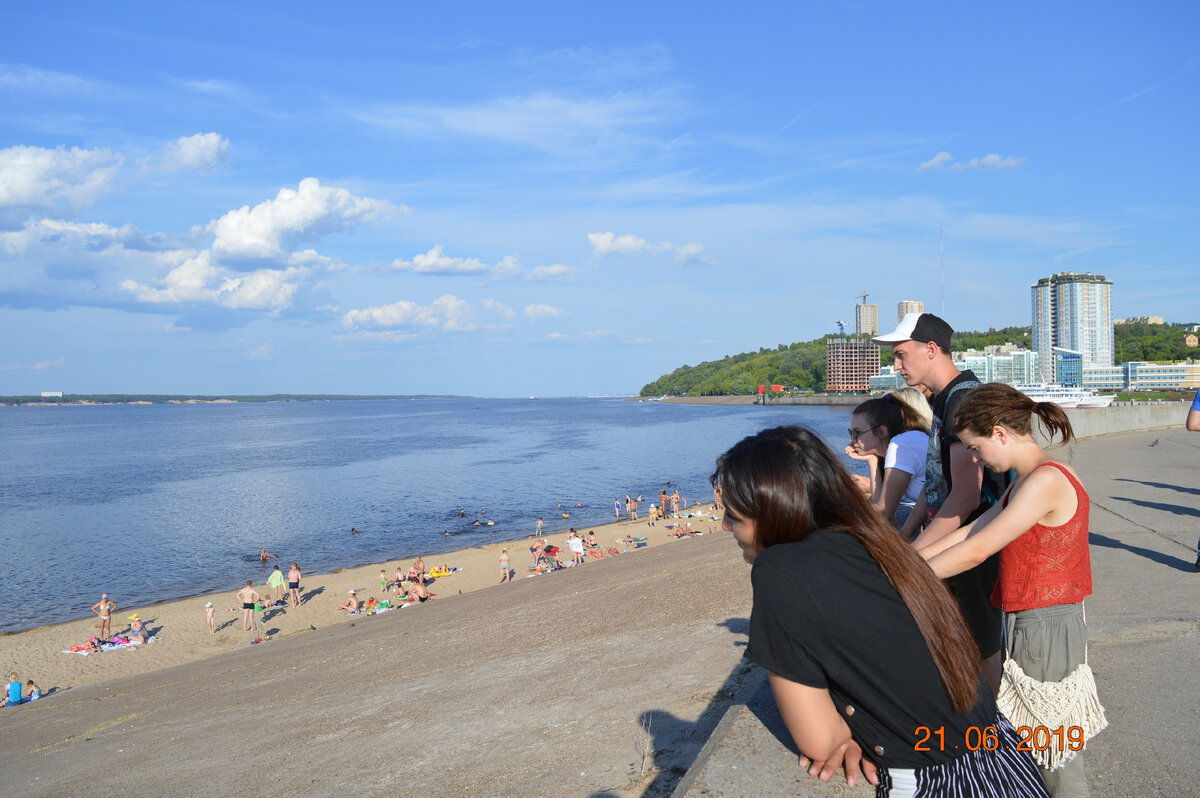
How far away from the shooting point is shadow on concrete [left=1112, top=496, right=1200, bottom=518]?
9.73 meters

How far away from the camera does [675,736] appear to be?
13.9ft

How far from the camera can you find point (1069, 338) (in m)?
119

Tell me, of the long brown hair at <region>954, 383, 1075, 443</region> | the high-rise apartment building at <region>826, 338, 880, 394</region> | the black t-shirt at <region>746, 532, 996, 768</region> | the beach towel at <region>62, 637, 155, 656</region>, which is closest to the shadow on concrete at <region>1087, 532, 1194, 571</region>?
the long brown hair at <region>954, 383, 1075, 443</region>

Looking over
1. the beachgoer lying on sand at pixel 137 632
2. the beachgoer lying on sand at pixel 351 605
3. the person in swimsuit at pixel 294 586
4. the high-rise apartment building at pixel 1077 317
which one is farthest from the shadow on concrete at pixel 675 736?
the high-rise apartment building at pixel 1077 317

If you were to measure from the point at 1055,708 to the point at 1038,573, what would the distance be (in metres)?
0.43

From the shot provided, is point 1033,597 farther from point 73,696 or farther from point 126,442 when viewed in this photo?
point 126,442

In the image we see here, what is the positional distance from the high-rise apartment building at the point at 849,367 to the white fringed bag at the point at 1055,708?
17536 centimetres

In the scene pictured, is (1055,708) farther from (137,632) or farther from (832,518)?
(137,632)

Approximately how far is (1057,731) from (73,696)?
15.2 metres

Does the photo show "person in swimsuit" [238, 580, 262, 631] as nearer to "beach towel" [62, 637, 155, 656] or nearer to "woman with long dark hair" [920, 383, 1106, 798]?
"beach towel" [62, 637, 155, 656]

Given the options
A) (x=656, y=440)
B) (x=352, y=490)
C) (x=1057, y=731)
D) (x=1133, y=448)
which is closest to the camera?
(x=1057, y=731)

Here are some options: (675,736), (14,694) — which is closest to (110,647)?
(14,694)

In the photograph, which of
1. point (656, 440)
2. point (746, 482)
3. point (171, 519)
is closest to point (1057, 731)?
point (746, 482)

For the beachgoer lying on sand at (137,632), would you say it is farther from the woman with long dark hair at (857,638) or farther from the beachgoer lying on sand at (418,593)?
the woman with long dark hair at (857,638)
